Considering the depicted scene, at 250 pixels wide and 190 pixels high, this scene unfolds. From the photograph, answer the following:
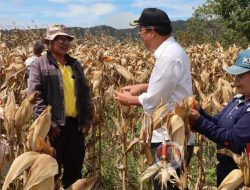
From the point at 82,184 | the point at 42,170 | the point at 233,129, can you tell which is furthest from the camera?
the point at 233,129

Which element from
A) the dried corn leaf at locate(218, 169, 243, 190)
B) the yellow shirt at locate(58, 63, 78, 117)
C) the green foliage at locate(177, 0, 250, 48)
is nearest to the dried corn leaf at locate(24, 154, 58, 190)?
the dried corn leaf at locate(218, 169, 243, 190)

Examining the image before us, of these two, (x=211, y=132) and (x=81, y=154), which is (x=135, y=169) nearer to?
(x=81, y=154)

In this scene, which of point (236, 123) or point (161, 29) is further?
point (161, 29)

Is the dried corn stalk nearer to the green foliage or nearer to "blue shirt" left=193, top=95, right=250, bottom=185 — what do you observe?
"blue shirt" left=193, top=95, right=250, bottom=185

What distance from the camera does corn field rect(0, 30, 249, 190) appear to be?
5.18 feet

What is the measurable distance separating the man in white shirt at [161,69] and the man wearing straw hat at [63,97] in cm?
96

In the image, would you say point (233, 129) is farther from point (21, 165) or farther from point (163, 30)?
point (21, 165)

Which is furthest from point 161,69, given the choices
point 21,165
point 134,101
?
point 21,165

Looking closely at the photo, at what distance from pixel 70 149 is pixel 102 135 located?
2.21 meters

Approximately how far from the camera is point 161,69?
2795mm

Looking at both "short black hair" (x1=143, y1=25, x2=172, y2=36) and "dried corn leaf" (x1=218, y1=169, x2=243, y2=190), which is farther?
"short black hair" (x1=143, y1=25, x2=172, y2=36)

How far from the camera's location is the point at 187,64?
115 inches

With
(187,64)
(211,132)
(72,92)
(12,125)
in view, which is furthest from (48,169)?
(72,92)

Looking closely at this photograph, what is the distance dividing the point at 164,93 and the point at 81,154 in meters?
1.54
